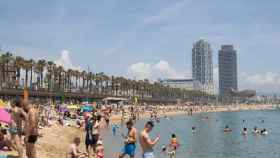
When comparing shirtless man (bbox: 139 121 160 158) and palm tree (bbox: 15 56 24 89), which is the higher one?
palm tree (bbox: 15 56 24 89)

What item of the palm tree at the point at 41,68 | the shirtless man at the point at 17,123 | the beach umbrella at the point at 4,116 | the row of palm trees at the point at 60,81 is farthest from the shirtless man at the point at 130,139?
the palm tree at the point at 41,68

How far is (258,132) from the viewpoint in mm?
49531

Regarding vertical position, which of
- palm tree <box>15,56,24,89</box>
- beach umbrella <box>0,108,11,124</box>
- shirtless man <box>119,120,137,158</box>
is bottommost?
shirtless man <box>119,120,137,158</box>

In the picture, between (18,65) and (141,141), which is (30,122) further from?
(18,65)

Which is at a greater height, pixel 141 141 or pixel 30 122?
pixel 30 122

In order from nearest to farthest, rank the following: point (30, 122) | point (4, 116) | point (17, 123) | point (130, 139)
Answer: point (30, 122) → point (17, 123) → point (130, 139) → point (4, 116)

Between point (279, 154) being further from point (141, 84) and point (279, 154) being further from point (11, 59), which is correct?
point (141, 84)

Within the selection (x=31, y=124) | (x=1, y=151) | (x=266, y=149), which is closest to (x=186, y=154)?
(x=266, y=149)

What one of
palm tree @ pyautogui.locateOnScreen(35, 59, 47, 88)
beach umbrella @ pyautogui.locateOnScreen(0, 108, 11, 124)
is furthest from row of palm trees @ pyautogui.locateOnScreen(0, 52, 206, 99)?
beach umbrella @ pyautogui.locateOnScreen(0, 108, 11, 124)

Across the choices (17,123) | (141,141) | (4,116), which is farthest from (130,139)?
(4,116)

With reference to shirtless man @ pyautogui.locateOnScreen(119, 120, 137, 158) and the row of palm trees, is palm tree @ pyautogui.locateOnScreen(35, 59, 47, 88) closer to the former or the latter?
the row of palm trees

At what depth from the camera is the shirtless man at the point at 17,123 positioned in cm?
1043

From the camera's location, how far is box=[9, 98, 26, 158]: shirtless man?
411 inches

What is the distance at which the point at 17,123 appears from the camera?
1167 cm
